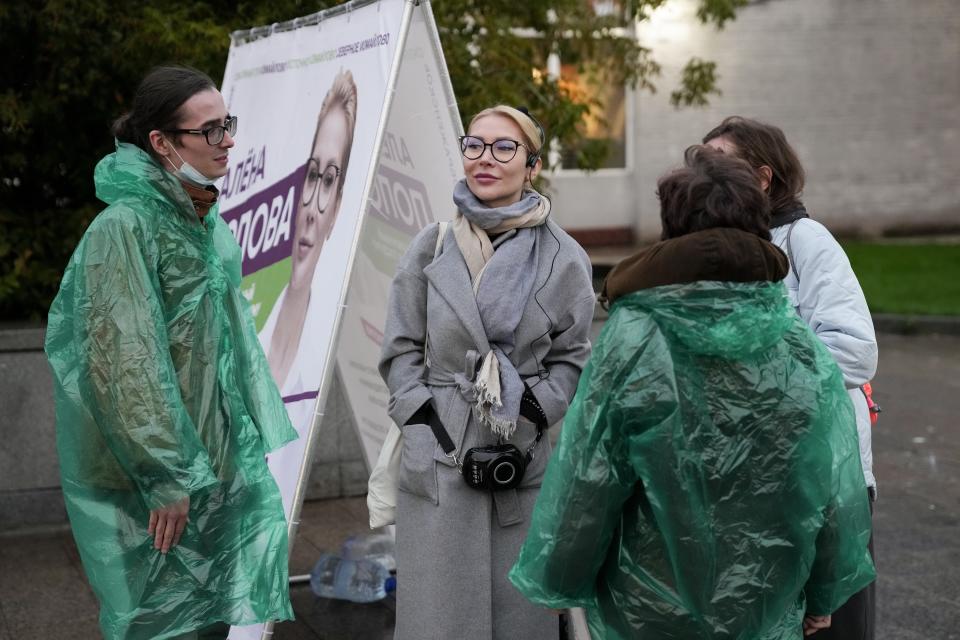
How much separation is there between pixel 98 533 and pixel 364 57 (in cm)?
184

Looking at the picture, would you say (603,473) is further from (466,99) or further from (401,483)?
(466,99)

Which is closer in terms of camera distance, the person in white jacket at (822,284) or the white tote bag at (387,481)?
the person in white jacket at (822,284)

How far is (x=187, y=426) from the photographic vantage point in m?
2.79

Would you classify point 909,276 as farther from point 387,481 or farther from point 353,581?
point 387,481

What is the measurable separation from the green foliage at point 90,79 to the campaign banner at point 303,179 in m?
1.49

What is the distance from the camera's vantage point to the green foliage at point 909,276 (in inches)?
463

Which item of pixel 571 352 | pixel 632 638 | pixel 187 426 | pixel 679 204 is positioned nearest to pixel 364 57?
pixel 571 352

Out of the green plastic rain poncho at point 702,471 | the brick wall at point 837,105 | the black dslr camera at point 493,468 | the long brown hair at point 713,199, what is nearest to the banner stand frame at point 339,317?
the black dslr camera at point 493,468

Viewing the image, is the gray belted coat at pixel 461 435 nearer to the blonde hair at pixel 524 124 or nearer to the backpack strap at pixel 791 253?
the blonde hair at pixel 524 124

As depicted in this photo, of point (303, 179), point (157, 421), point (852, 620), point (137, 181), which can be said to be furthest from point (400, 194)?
point (852, 620)

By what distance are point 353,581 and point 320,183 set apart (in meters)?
1.74

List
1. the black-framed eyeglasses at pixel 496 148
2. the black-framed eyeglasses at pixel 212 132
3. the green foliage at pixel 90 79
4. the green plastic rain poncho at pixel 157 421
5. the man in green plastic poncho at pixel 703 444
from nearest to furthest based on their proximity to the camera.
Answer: the man in green plastic poncho at pixel 703 444 → the green plastic rain poncho at pixel 157 421 → the black-framed eyeglasses at pixel 212 132 → the black-framed eyeglasses at pixel 496 148 → the green foliage at pixel 90 79

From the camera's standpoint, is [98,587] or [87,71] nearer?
[98,587]

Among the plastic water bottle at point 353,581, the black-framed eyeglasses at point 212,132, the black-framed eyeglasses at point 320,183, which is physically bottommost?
the plastic water bottle at point 353,581
